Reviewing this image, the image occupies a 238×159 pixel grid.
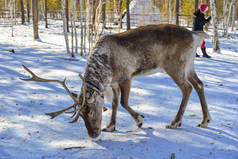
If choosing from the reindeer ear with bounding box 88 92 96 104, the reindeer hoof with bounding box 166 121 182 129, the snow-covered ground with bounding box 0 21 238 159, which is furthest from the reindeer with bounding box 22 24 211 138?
the reindeer ear with bounding box 88 92 96 104

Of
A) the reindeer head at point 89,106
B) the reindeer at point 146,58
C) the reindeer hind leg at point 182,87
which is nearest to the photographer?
the reindeer head at point 89,106

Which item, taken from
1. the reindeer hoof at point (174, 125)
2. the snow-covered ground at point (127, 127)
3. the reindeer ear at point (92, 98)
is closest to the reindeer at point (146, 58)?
the reindeer hoof at point (174, 125)

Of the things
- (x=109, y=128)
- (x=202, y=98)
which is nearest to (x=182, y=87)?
(x=202, y=98)

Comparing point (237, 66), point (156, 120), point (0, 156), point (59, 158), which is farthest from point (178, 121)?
point (237, 66)

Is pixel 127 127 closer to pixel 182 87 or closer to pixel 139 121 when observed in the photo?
pixel 139 121

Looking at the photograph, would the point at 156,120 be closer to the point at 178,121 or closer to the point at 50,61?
the point at 178,121

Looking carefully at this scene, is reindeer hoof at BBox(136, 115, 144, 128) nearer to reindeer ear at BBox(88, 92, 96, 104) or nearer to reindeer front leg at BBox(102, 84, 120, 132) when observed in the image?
reindeer front leg at BBox(102, 84, 120, 132)

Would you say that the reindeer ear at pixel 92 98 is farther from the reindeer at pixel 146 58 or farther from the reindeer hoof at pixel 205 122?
the reindeer hoof at pixel 205 122

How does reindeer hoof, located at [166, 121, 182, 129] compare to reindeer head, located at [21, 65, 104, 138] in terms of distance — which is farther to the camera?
reindeer hoof, located at [166, 121, 182, 129]

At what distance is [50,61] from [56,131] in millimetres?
→ 4970

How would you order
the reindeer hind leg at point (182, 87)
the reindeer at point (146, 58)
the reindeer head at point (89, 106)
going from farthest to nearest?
the reindeer hind leg at point (182, 87)
the reindeer at point (146, 58)
the reindeer head at point (89, 106)

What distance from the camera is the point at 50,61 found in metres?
7.84

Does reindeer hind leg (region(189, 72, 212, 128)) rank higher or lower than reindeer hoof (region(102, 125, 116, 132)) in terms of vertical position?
higher

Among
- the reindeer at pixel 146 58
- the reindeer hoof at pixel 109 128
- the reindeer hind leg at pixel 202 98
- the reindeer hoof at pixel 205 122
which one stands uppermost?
the reindeer at pixel 146 58
